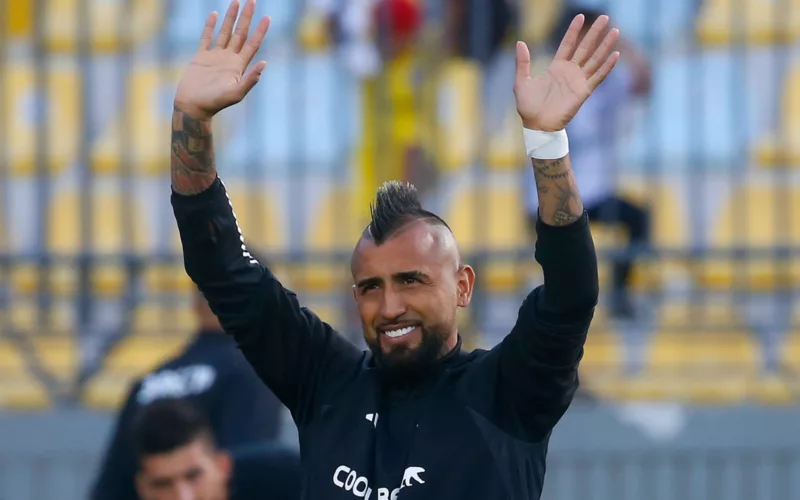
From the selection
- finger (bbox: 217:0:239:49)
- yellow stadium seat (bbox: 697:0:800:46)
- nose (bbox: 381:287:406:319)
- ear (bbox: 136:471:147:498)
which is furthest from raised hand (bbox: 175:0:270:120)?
yellow stadium seat (bbox: 697:0:800:46)

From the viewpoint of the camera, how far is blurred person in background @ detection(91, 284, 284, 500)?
201 inches

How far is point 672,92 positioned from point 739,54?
0.32m

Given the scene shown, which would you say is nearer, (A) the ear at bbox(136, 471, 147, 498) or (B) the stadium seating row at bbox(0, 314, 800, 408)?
(A) the ear at bbox(136, 471, 147, 498)

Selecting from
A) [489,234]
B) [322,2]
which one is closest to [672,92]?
[489,234]

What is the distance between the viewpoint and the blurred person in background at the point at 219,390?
16.7 feet

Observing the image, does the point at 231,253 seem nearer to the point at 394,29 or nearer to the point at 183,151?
the point at 183,151

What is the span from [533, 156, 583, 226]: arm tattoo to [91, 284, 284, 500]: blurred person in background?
6.82 ft

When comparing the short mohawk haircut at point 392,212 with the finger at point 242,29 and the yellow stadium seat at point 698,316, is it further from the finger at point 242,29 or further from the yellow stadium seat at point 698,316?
the yellow stadium seat at point 698,316

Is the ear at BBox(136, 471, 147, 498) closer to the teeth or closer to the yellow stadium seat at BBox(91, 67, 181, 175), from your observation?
the teeth

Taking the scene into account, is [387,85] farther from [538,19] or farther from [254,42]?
[254,42]

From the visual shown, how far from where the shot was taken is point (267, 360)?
336 centimetres

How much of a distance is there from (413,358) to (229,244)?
464 millimetres

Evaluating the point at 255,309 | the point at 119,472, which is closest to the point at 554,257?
the point at 255,309

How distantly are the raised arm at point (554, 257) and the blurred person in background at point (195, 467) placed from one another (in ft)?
4.47
